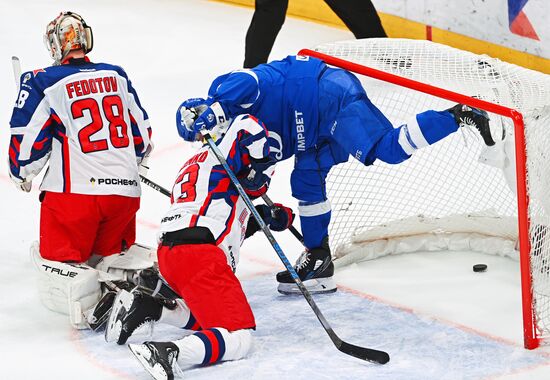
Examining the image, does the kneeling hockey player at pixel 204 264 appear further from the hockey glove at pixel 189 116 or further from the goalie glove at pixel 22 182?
the goalie glove at pixel 22 182

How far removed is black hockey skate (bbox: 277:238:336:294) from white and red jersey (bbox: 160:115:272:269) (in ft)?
1.14

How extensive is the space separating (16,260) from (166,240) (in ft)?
3.01

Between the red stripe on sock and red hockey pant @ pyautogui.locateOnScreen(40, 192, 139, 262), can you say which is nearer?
the red stripe on sock

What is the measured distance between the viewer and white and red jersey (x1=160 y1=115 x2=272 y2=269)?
3477mm

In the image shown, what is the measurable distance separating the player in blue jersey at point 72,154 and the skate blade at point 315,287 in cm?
52

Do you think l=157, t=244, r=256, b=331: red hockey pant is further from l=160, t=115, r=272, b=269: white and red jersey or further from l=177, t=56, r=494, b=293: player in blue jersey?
l=177, t=56, r=494, b=293: player in blue jersey

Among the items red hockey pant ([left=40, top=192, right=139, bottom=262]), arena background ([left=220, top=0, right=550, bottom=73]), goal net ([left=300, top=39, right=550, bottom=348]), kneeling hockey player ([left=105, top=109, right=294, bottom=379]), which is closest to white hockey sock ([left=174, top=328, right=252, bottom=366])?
kneeling hockey player ([left=105, top=109, right=294, bottom=379])

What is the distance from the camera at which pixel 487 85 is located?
11.6 ft

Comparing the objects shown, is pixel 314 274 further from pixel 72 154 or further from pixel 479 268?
pixel 72 154

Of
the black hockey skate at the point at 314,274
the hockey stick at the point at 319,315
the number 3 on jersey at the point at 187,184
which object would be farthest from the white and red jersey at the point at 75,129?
the black hockey skate at the point at 314,274

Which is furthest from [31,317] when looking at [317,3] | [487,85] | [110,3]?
[110,3]

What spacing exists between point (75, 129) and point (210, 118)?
16.9 inches

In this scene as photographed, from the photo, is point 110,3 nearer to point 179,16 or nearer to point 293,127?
point 179,16

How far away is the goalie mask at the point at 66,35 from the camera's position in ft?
12.3
